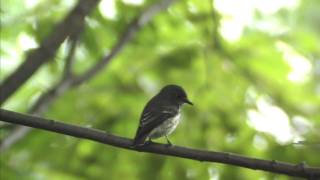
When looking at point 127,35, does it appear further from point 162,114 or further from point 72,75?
point 162,114

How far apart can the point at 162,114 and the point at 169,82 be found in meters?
1.78

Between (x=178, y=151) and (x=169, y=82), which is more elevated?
(x=178, y=151)

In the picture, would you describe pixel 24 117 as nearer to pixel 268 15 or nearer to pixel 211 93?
pixel 211 93

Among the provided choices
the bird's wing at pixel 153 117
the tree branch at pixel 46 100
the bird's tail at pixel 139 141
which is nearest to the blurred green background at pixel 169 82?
the tree branch at pixel 46 100

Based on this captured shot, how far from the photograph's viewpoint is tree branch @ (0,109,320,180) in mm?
3785

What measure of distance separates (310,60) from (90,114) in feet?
6.95

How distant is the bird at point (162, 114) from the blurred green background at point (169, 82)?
890 millimetres

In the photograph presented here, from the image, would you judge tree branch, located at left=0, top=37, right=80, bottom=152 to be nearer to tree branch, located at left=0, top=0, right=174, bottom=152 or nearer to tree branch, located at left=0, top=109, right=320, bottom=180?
tree branch, located at left=0, top=0, right=174, bottom=152

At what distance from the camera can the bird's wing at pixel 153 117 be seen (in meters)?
4.98

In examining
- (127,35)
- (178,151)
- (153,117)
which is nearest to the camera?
(178,151)

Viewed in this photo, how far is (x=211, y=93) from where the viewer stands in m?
7.20

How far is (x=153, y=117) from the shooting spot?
523 cm

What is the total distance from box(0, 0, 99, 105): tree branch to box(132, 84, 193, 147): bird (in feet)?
2.43

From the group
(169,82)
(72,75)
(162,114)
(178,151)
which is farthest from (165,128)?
(169,82)
